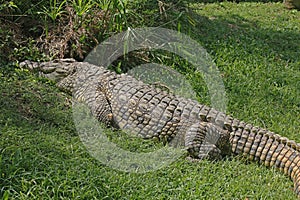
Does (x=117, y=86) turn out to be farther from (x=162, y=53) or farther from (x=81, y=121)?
(x=162, y=53)

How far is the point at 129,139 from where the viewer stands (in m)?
4.86

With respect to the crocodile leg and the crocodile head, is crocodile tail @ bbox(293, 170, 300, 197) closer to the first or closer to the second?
the crocodile leg

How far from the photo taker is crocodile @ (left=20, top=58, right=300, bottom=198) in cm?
463

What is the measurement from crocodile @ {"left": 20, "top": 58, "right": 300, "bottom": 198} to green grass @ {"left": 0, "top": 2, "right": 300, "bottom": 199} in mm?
154

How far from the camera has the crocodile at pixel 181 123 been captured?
4633 millimetres

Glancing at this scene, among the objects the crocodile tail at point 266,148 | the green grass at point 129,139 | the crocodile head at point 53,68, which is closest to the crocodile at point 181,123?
the crocodile tail at point 266,148

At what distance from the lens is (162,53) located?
22.3ft

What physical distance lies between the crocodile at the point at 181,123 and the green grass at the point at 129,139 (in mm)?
154

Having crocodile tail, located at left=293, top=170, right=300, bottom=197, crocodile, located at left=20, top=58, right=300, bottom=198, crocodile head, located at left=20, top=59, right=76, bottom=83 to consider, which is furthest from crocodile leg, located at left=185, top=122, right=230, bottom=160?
crocodile head, located at left=20, top=59, right=76, bottom=83

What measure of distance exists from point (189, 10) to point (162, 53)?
197 cm

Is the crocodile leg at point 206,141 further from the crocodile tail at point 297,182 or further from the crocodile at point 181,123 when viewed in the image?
the crocodile tail at point 297,182

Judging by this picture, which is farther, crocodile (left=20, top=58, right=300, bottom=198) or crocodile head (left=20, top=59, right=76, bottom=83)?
crocodile head (left=20, top=59, right=76, bottom=83)

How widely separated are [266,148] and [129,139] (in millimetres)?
1346

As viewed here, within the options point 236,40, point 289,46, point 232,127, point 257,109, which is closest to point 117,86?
point 232,127
